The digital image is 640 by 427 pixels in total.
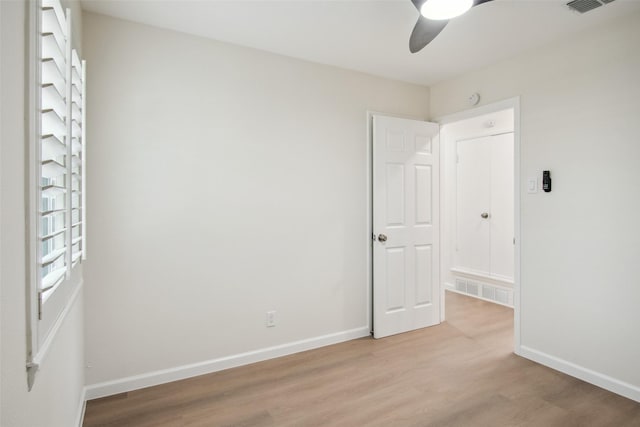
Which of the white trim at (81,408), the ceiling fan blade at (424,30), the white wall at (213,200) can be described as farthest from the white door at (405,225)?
the white trim at (81,408)

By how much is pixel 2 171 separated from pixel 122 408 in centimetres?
212

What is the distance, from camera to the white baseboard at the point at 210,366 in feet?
7.96

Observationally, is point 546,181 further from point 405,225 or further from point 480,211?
point 480,211

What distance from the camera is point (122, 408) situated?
89.6 inches

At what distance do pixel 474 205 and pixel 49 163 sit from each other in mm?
4883

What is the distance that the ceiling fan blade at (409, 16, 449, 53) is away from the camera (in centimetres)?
189

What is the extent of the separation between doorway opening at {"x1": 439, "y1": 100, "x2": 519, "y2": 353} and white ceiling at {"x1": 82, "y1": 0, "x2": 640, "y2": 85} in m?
1.45

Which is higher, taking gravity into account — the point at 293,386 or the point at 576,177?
the point at 576,177

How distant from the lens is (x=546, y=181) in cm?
282

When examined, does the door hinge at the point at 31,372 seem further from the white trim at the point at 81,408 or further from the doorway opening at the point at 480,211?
the doorway opening at the point at 480,211

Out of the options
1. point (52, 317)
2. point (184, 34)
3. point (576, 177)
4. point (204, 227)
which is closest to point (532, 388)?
point (576, 177)

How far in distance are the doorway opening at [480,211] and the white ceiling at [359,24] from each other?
4.74 ft

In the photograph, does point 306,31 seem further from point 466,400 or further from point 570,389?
point 570,389

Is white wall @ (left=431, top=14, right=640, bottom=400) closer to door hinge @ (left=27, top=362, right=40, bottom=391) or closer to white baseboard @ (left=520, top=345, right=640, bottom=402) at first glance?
white baseboard @ (left=520, top=345, right=640, bottom=402)
